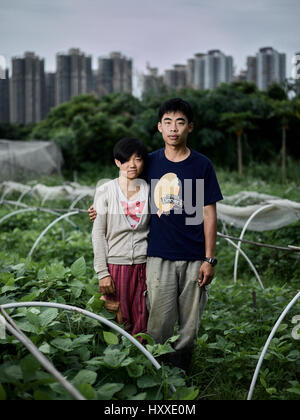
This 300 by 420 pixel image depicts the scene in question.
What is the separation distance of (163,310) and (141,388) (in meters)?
0.44

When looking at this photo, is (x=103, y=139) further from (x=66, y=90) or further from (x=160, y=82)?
(x=66, y=90)

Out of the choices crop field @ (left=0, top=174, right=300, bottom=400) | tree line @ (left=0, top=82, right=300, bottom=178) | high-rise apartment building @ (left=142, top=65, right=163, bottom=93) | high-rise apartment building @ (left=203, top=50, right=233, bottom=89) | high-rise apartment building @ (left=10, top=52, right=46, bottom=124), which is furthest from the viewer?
high-rise apartment building @ (left=10, top=52, right=46, bottom=124)

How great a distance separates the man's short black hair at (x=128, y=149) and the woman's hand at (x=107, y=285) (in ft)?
1.88

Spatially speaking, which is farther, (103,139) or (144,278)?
(103,139)

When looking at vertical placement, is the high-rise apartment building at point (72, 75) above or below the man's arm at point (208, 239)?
above

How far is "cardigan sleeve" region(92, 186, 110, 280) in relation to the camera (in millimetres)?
2056

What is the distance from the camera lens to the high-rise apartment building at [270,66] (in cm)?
1867

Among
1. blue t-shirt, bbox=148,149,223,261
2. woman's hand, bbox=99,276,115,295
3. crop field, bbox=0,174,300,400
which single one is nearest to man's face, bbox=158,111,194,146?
blue t-shirt, bbox=148,149,223,261

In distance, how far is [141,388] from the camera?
1.70 metres

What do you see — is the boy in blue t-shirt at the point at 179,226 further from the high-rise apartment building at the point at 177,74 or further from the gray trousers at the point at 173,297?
the high-rise apartment building at the point at 177,74

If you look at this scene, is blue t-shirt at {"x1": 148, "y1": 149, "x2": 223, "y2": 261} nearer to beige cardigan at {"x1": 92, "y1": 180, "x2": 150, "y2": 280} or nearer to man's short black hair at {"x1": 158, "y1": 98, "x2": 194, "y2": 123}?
beige cardigan at {"x1": 92, "y1": 180, "x2": 150, "y2": 280}

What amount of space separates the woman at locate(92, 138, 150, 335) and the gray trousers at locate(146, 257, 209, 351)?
0.06 meters

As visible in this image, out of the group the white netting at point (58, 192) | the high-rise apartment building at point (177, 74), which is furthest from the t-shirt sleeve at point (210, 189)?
the high-rise apartment building at point (177, 74)
